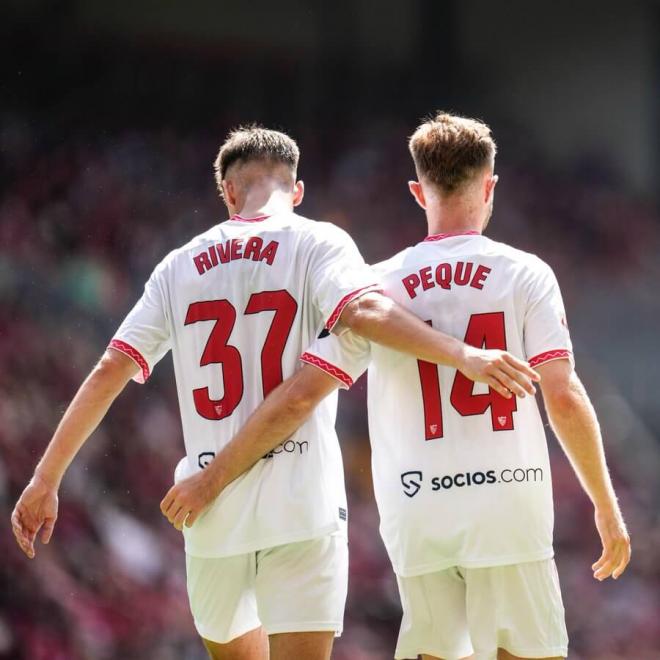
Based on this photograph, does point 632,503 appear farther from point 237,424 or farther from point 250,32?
point 237,424

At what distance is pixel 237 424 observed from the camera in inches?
106

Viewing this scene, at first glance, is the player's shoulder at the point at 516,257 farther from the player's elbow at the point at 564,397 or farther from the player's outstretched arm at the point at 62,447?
the player's outstretched arm at the point at 62,447

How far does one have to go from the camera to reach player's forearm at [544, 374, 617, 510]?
8.18 ft

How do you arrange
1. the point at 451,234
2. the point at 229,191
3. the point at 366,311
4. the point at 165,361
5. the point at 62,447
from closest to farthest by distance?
the point at 366,311
the point at 451,234
the point at 62,447
the point at 229,191
the point at 165,361

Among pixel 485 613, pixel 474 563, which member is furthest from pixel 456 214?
pixel 485 613

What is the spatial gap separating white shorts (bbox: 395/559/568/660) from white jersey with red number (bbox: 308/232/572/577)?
0.14 ft

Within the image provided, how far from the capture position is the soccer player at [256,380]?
2.58 metres

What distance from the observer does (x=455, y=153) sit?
269 centimetres

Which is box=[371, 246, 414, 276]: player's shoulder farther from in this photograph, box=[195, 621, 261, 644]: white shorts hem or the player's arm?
box=[195, 621, 261, 644]: white shorts hem

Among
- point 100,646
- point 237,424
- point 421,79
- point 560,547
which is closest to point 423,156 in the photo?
point 237,424

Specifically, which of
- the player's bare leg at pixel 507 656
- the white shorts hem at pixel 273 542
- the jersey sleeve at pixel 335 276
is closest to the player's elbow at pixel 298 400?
the jersey sleeve at pixel 335 276

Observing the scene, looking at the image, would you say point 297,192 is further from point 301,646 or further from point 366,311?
point 301,646

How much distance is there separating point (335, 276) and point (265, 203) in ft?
1.14

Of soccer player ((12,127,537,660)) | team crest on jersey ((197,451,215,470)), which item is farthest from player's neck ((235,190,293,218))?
team crest on jersey ((197,451,215,470))
